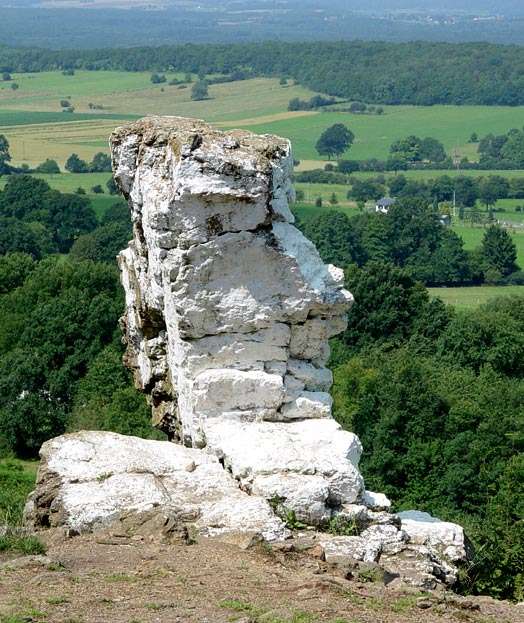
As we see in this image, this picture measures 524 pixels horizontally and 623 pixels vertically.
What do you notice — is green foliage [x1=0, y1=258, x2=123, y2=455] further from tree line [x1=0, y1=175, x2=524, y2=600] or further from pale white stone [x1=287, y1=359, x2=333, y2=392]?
pale white stone [x1=287, y1=359, x2=333, y2=392]

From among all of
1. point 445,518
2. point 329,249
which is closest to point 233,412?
point 445,518

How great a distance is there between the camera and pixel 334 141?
157 metres

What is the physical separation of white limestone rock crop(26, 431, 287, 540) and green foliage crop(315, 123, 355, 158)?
138 m

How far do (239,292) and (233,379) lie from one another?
0.98m

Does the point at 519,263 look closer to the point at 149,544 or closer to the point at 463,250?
the point at 463,250

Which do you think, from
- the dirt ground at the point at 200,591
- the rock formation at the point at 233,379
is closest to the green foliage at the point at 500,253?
the rock formation at the point at 233,379

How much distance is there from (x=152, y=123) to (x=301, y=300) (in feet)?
10.2

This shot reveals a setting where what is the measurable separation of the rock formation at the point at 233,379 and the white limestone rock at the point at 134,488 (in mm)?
20

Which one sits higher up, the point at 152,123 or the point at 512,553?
the point at 152,123

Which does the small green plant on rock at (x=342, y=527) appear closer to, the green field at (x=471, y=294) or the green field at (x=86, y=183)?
the green field at (x=471, y=294)

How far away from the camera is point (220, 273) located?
59.6ft

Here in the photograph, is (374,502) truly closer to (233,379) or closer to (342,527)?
(342,527)

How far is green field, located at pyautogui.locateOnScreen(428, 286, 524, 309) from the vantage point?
8144 centimetres

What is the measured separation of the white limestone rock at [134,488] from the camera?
15.6 m
